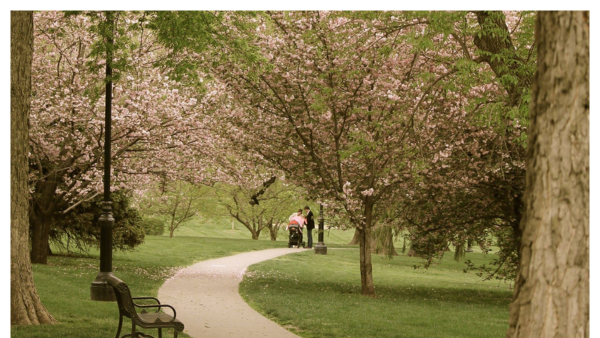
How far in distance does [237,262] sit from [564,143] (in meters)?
19.6

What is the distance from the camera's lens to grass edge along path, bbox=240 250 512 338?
10.7 meters

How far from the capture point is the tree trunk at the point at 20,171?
8.49 metres

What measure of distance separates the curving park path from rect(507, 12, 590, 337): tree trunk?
18.5 ft

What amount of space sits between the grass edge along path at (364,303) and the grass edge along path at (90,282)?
2.58m

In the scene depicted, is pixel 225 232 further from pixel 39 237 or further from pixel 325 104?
pixel 325 104

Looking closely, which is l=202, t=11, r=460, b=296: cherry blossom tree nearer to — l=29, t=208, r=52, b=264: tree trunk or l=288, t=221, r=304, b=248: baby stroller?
l=29, t=208, r=52, b=264: tree trunk

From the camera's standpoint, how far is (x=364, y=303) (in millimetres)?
13766

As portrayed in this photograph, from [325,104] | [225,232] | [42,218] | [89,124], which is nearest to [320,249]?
[42,218]

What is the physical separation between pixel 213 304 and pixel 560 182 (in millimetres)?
9299

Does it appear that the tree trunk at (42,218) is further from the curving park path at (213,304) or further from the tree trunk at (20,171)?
the tree trunk at (20,171)

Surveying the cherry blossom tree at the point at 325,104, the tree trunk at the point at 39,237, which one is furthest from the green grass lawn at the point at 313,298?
the cherry blossom tree at the point at 325,104

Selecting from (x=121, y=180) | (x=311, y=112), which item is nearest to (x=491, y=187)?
(x=311, y=112)

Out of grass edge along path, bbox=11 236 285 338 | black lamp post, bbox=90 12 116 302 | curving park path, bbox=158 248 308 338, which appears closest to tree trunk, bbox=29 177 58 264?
grass edge along path, bbox=11 236 285 338
